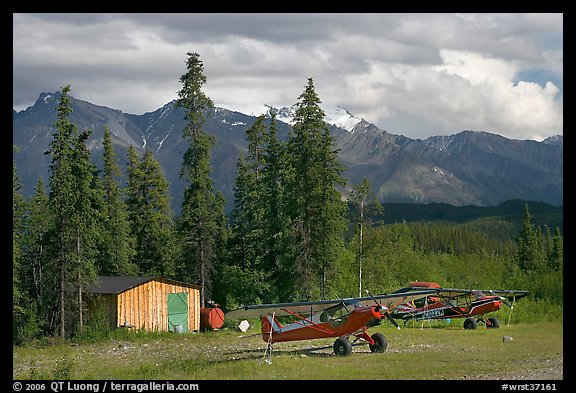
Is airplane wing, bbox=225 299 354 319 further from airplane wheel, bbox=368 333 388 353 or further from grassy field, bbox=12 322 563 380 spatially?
airplane wheel, bbox=368 333 388 353

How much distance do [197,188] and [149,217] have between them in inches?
374

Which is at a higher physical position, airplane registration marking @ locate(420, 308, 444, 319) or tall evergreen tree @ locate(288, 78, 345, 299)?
tall evergreen tree @ locate(288, 78, 345, 299)

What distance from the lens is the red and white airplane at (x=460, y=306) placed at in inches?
1479

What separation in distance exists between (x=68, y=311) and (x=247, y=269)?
12997mm

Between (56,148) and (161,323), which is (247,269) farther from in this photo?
(56,148)

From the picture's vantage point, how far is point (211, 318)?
42.0 m

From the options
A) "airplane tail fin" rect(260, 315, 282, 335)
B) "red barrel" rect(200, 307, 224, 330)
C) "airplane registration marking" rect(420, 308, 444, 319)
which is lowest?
"red barrel" rect(200, 307, 224, 330)

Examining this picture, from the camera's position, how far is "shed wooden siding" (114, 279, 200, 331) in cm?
3750

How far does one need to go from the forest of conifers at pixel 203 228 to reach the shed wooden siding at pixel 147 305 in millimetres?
2031

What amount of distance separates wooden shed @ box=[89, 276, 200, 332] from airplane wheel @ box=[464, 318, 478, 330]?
16.5 metres

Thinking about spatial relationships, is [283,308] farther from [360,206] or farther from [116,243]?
[116,243]

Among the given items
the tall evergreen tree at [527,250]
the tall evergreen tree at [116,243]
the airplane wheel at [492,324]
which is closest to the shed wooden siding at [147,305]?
the tall evergreen tree at [116,243]

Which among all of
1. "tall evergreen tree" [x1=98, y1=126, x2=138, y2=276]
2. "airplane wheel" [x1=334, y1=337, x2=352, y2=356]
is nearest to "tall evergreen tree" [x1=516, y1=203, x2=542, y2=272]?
"tall evergreen tree" [x1=98, y1=126, x2=138, y2=276]
